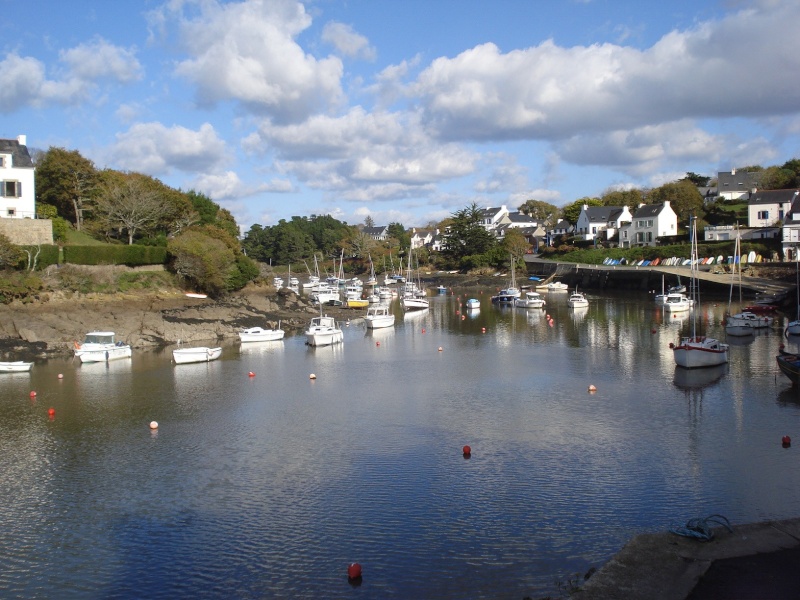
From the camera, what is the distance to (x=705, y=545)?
13.5 metres

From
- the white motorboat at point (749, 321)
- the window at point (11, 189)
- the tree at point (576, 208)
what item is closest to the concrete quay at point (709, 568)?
the white motorboat at point (749, 321)

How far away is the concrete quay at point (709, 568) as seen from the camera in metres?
11.6

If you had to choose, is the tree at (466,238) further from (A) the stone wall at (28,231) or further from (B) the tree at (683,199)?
(A) the stone wall at (28,231)

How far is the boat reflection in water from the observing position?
32.6 metres

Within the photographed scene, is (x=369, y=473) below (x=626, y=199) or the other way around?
below

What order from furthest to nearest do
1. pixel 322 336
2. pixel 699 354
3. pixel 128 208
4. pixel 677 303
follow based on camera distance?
pixel 677 303
pixel 128 208
pixel 322 336
pixel 699 354

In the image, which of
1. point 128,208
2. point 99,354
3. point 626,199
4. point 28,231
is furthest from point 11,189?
point 626,199

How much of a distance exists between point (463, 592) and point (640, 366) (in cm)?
2671

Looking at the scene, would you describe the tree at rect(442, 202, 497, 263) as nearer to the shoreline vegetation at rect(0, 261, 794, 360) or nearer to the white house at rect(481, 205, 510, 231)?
the white house at rect(481, 205, 510, 231)

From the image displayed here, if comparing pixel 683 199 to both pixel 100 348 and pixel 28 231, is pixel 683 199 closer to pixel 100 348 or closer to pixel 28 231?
pixel 28 231

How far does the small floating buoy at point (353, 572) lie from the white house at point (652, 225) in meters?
94.7

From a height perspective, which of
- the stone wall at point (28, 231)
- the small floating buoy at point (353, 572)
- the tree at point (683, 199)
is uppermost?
the tree at point (683, 199)

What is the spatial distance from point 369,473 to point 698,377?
20.2 metres

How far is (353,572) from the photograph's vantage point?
14828 mm
